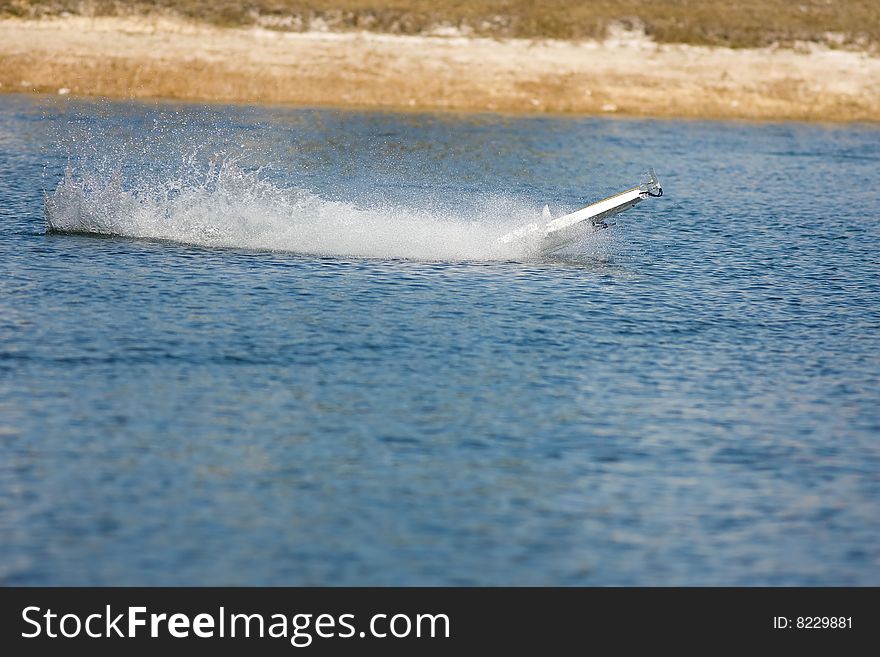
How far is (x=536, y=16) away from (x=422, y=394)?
5800 centimetres

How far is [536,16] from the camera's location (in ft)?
238

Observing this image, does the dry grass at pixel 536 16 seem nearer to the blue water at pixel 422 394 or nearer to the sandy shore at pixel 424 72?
the sandy shore at pixel 424 72

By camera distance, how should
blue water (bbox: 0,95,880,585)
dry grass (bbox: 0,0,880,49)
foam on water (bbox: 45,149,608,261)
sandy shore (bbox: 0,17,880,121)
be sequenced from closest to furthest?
blue water (bbox: 0,95,880,585) < foam on water (bbox: 45,149,608,261) < sandy shore (bbox: 0,17,880,121) < dry grass (bbox: 0,0,880,49)

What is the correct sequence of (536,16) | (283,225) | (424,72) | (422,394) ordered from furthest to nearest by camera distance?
(536,16), (424,72), (283,225), (422,394)

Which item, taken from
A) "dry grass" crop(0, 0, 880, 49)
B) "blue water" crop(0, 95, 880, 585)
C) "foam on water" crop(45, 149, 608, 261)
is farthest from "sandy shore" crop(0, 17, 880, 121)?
"foam on water" crop(45, 149, 608, 261)

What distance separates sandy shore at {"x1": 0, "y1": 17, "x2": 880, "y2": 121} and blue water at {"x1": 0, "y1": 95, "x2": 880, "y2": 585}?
2705cm

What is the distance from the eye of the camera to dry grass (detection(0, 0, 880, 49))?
68375mm

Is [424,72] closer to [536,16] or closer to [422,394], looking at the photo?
[536,16]

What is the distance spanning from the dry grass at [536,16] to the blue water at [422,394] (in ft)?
108

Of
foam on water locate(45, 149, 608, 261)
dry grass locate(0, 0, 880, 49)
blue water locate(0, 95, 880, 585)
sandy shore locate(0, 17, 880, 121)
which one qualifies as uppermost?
dry grass locate(0, 0, 880, 49)

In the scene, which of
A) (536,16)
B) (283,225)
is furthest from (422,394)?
(536,16)

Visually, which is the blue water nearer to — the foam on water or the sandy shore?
the foam on water
